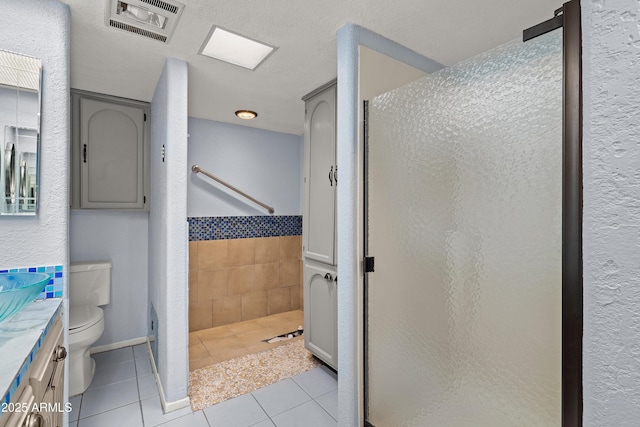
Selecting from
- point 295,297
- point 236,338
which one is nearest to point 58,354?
point 236,338

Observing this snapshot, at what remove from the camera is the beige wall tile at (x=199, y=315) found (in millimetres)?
2951

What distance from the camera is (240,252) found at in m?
3.23

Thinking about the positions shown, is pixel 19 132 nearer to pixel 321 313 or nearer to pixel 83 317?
pixel 83 317

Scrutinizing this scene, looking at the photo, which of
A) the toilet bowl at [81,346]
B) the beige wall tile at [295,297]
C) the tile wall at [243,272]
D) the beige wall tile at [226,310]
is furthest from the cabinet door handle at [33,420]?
the beige wall tile at [295,297]

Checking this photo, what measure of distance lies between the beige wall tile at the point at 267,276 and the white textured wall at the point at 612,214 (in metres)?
3.06

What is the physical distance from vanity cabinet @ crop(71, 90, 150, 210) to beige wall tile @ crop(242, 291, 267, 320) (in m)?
1.40

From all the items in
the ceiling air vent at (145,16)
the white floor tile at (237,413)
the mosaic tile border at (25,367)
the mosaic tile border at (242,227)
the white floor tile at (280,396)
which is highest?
the ceiling air vent at (145,16)

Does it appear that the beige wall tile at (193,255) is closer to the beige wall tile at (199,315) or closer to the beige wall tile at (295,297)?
the beige wall tile at (199,315)

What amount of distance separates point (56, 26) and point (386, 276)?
1.85 m

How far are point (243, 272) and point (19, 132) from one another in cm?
225

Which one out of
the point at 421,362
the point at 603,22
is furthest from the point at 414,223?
the point at 603,22

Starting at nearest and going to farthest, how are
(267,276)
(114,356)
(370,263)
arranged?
1. (370,263)
2. (114,356)
3. (267,276)

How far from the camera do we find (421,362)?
1.19 m

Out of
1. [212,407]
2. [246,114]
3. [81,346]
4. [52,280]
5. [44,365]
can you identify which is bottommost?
[212,407]
